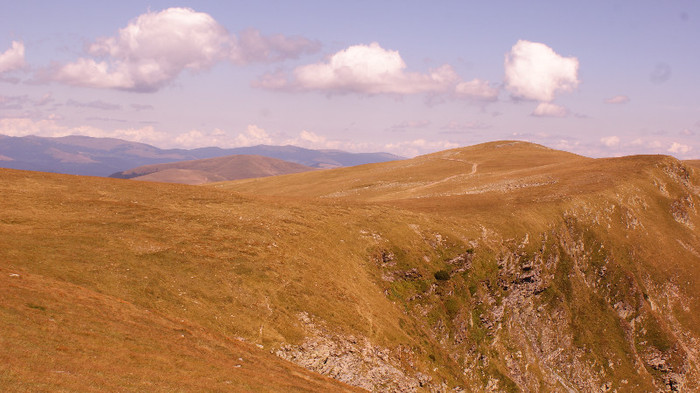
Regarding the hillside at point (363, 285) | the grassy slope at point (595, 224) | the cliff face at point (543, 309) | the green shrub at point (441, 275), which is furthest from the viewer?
the grassy slope at point (595, 224)

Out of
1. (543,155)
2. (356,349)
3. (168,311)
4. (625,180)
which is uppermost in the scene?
(543,155)

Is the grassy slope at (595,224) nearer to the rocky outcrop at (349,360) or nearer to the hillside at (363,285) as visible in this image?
the hillside at (363,285)

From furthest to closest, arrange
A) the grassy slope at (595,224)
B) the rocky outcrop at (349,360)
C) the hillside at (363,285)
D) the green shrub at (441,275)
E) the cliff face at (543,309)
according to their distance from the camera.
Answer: the grassy slope at (595,224) < the green shrub at (441,275) < the cliff face at (543,309) < the rocky outcrop at (349,360) < the hillside at (363,285)

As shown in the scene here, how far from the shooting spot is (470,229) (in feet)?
246

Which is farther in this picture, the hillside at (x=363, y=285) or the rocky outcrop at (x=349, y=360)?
the rocky outcrop at (x=349, y=360)

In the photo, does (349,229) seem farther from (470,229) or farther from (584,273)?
(584,273)

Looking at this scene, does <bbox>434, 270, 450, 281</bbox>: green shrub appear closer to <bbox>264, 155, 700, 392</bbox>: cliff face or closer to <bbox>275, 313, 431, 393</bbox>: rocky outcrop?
<bbox>264, 155, 700, 392</bbox>: cliff face

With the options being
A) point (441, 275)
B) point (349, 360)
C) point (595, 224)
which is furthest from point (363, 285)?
point (595, 224)

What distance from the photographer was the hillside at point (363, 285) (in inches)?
1189

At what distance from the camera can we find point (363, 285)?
54.6 metres

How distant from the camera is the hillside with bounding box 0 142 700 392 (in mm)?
30203

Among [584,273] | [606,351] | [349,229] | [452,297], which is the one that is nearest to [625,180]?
[584,273]

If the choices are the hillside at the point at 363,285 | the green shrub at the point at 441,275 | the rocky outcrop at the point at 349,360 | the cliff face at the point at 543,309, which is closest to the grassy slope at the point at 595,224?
the cliff face at the point at 543,309

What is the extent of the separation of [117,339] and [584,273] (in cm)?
8388
